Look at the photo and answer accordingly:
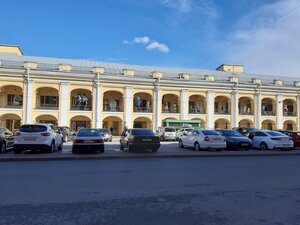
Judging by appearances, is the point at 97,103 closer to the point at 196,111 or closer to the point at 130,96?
the point at 130,96

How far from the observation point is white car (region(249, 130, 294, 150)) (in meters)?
20.5

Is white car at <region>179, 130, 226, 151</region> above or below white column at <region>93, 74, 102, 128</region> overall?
below

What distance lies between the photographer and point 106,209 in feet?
18.3

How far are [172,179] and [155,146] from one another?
27.7 feet

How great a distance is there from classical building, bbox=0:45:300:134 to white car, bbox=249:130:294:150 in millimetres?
22864

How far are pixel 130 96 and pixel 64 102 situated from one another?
383 inches

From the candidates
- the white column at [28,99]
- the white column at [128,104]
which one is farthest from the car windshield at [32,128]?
the white column at [128,104]

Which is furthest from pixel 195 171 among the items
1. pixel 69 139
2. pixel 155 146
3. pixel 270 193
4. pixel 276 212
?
pixel 69 139

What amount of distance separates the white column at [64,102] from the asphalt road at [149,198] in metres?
33.5

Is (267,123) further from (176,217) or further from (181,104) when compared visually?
(176,217)

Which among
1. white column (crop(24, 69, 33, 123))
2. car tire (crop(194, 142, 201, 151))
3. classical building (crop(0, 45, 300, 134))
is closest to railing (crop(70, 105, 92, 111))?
classical building (crop(0, 45, 300, 134))

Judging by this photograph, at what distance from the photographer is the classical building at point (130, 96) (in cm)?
4216

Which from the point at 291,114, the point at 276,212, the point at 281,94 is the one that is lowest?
the point at 276,212

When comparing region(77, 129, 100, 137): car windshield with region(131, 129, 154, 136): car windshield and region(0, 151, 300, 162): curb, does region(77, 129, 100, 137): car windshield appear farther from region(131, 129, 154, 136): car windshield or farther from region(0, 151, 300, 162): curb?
region(131, 129, 154, 136): car windshield
